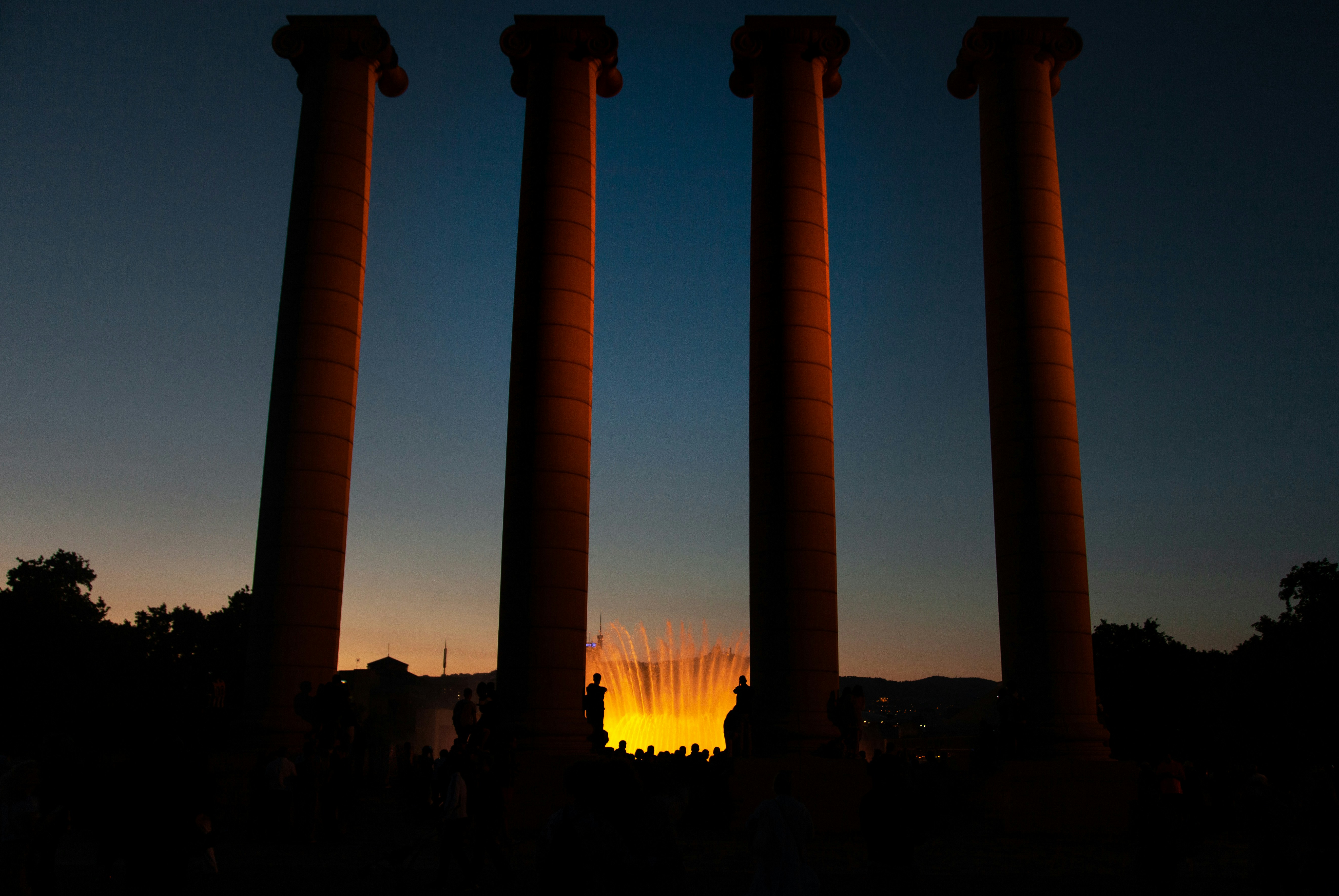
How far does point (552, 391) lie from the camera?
5538cm

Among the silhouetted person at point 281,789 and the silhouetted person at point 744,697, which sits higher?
the silhouetted person at point 744,697

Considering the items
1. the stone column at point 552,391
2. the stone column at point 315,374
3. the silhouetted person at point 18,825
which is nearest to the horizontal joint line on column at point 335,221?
the stone column at point 315,374

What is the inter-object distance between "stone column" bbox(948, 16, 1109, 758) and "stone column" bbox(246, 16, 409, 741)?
34.8 metres

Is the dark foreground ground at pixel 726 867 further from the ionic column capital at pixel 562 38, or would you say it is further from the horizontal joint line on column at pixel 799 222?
the ionic column capital at pixel 562 38

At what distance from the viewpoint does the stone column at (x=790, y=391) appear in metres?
52.5

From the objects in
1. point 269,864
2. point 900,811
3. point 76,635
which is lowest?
point 269,864

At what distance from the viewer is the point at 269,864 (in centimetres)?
3341

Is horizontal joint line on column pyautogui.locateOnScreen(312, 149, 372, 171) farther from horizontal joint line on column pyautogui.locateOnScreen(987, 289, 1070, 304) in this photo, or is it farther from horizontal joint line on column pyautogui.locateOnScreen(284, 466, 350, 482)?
horizontal joint line on column pyautogui.locateOnScreen(987, 289, 1070, 304)

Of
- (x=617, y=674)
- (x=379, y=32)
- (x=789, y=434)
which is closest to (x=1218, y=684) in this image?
(x=617, y=674)

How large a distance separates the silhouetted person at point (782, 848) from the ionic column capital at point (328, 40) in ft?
179

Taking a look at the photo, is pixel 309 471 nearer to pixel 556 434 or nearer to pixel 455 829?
pixel 556 434

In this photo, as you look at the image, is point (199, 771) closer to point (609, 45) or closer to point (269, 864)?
point (269, 864)

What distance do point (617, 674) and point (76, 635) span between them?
78.7 meters

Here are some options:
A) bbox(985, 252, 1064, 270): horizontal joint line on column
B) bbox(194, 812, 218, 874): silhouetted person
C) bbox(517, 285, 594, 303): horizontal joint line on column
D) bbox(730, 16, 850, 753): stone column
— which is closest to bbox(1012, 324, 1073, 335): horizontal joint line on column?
Answer: bbox(985, 252, 1064, 270): horizontal joint line on column
